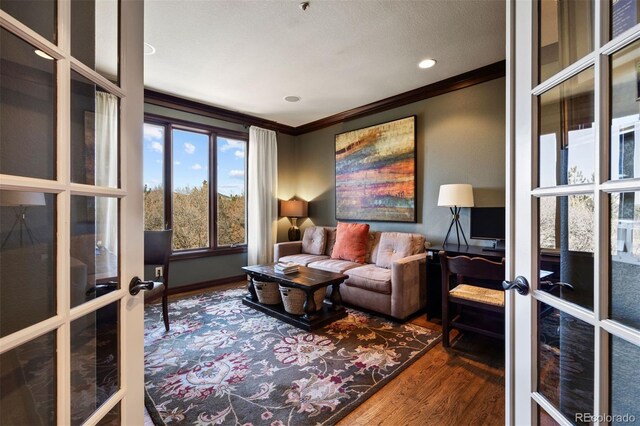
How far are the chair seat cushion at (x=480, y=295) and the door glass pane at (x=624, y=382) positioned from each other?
56.1 inches

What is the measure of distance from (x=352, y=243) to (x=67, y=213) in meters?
3.34

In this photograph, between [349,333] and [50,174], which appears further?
[349,333]

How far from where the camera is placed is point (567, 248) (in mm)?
888

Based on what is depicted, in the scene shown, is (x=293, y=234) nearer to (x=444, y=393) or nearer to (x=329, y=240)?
(x=329, y=240)

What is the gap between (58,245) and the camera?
70 centimetres

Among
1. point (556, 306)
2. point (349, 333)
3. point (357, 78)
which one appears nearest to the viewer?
point (556, 306)

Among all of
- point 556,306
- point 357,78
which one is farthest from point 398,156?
point 556,306

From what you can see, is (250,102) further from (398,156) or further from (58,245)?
(58,245)

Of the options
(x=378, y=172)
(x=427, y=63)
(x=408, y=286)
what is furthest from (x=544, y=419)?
(x=378, y=172)

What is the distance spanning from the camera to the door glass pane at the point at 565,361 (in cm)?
78

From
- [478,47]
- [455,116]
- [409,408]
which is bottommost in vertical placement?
[409,408]

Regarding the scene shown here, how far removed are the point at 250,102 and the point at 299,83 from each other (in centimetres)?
98

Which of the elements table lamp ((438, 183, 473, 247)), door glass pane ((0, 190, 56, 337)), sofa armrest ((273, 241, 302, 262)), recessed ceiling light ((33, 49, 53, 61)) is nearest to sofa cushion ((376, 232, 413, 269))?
table lamp ((438, 183, 473, 247))

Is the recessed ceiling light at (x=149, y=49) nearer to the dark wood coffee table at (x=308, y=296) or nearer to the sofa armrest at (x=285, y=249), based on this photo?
the dark wood coffee table at (x=308, y=296)
